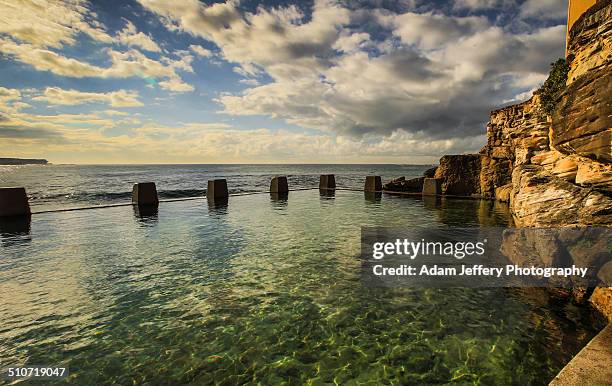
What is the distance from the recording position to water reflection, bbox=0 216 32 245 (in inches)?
410

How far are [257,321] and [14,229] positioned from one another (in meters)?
13.3

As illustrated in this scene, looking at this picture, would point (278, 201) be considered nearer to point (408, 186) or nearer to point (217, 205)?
point (217, 205)

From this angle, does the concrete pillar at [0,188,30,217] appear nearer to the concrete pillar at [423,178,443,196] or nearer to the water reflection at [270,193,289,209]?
the water reflection at [270,193,289,209]

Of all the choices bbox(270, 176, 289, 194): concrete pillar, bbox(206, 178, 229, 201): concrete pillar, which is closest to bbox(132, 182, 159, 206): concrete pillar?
bbox(206, 178, 229, 201): concrete pillar

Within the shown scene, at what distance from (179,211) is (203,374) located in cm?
1370

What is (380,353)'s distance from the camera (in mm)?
4430

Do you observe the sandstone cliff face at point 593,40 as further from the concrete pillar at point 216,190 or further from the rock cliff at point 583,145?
the concrete pillar at point 216,190

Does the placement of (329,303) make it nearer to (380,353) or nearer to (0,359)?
(380,353)

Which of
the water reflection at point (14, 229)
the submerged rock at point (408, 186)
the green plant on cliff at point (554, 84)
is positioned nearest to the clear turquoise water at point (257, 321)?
the water reflection at point (14, 229)

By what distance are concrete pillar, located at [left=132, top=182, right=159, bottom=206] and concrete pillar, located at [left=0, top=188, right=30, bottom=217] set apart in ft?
16.6

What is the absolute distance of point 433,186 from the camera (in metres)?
22.8

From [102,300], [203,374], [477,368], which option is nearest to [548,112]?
[477,368]

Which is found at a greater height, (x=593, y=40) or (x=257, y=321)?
(x=593, y=40)

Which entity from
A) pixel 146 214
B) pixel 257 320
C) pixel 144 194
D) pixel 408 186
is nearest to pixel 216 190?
pixel 144 194
